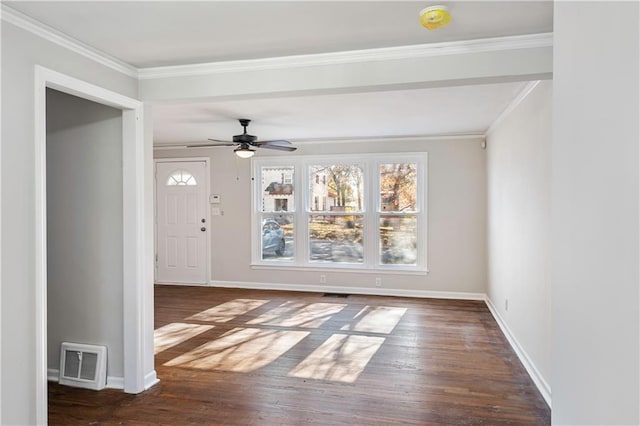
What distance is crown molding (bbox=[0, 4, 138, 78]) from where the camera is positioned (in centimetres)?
203

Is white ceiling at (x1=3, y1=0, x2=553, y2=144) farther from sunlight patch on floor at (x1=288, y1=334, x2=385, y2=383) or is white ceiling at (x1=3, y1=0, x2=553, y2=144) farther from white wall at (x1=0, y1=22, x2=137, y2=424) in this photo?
sunlight patch on floor at (x1=288, y1=334, x2=385, y2=383)

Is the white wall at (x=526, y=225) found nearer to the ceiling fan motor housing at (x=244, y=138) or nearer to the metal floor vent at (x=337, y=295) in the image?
the metal floor vent at (x=337, y=295)

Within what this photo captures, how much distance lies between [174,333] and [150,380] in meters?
1.28

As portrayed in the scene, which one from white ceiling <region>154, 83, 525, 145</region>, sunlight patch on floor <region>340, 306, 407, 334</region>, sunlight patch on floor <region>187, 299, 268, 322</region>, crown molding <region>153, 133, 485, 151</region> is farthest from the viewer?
crown molding <region>153, 133, 485, 151</region>

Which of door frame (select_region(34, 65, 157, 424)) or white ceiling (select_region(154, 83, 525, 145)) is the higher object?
white ceiling (select_region(154, 83, 525, 145))

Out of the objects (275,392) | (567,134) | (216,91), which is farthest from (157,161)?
(567,134)

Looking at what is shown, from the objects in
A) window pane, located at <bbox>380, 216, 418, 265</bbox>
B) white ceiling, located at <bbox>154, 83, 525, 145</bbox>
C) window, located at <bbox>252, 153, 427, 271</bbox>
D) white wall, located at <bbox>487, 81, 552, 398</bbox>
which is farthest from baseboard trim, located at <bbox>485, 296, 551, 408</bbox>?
white ceiling, located at <bbox>154, 83, 525, 145</bbox>

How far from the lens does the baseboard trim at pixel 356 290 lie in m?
5.80

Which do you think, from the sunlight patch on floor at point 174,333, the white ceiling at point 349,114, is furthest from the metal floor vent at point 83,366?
the white ceiling at point 349,114

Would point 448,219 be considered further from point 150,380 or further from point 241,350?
point 150,380

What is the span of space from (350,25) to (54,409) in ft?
10.2

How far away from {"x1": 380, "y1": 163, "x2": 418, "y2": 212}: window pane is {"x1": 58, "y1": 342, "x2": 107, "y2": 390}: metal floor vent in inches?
165

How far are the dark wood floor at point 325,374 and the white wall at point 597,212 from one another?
77.1 inches

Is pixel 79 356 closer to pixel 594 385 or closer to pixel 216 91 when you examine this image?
pixel 216 91
